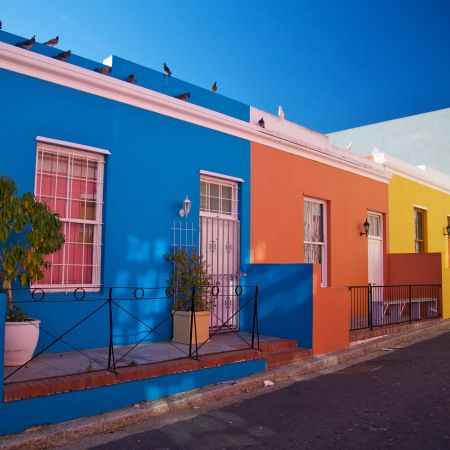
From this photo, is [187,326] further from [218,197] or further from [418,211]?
[418,211]

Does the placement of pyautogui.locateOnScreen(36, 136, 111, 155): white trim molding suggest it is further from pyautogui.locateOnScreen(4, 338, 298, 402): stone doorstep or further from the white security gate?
pyautogui.locateOnScreen(4, 338, 298, 402): stone doorstep

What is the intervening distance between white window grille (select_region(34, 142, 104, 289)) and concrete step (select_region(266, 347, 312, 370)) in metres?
2.66

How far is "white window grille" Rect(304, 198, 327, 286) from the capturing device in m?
10.7

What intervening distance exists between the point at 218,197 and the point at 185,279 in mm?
1841

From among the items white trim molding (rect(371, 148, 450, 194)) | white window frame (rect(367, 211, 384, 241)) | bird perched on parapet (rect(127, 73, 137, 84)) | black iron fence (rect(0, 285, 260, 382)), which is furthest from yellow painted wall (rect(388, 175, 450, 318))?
bird perched on parapet (rect(127, 73, 137, 84))

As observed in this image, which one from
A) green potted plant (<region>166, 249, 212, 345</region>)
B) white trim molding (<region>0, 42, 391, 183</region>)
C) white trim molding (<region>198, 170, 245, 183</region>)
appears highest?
white trim molding (<region>0, 42, 391, 183</region>)

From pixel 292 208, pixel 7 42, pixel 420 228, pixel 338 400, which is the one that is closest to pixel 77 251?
pixel 7 42

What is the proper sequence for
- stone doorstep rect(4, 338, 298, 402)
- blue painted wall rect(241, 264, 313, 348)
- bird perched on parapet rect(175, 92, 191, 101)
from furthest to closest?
bird perched on parapet rect(175, 92, 191, 101) < blue painted wall rect(241, 264, 313, 348) < stone doorstep rect(4, 338, 298, 402)

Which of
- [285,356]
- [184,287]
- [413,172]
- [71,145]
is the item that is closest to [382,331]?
[285,356]

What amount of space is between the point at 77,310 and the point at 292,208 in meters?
5.07

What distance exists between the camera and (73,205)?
681cm

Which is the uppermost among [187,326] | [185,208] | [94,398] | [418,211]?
[418,211]

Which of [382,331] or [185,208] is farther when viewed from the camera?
[382,331]

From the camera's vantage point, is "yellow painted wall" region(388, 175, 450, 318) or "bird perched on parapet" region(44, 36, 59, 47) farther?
"yellow painted wall" region(388, 175, 450, 318)
